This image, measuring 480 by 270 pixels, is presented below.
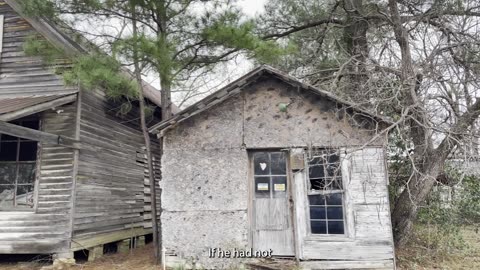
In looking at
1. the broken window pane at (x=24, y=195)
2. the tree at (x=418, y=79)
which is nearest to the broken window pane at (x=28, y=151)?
the broken window pane at (x=24, y=195)

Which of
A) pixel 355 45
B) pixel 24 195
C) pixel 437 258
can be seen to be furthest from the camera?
pixel 355 45

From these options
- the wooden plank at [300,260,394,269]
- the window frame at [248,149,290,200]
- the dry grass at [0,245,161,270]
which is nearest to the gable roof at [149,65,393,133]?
the window frame at [248,149,290,200]

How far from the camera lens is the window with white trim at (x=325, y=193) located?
6867mm

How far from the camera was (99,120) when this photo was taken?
890 cm

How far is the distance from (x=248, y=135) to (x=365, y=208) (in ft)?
8.76

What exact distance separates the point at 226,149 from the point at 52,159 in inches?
156

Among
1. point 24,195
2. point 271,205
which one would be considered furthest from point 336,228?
point 24,195

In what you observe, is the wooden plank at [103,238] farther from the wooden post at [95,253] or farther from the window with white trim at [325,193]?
the window with white trim at [325,193]

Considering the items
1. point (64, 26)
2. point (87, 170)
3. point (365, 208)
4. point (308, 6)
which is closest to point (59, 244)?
point (87, 170)

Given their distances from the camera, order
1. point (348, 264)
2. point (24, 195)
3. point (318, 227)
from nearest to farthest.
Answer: point (348, 264)
point (318, 227)
point (24, 195)

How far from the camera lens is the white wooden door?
6.96m

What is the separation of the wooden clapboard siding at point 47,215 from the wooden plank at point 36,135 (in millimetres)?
265

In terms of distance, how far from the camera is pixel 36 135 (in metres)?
6.72

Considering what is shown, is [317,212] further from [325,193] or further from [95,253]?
[95,253]
